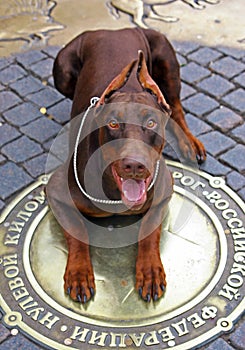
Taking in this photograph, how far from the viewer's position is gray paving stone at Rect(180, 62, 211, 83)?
4707 millimetres

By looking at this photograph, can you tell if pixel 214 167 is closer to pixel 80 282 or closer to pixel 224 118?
pixel 224 118

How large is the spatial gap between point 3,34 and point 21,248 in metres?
2.46

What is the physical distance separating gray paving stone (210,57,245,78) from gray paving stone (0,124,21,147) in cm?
160

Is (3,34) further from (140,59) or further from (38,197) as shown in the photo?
(140,59)

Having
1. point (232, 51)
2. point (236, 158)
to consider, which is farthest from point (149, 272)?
point (232, 51)

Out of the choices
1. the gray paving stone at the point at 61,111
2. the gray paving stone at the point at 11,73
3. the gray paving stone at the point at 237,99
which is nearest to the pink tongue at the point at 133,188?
the gray paving stone at the point at 61,111

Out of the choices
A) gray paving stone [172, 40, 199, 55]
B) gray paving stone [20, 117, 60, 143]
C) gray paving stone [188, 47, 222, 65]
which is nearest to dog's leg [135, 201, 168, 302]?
gray paving stone [20, 117, 60, 143]

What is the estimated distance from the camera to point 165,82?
411 cm

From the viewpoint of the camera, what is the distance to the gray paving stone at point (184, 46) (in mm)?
5003

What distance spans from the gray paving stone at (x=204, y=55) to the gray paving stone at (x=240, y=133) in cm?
83

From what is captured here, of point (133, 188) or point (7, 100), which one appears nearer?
point (133, 188)

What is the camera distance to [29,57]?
5.00m

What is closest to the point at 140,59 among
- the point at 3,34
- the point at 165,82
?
the point at 165,82

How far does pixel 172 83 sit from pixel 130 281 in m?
1.45
